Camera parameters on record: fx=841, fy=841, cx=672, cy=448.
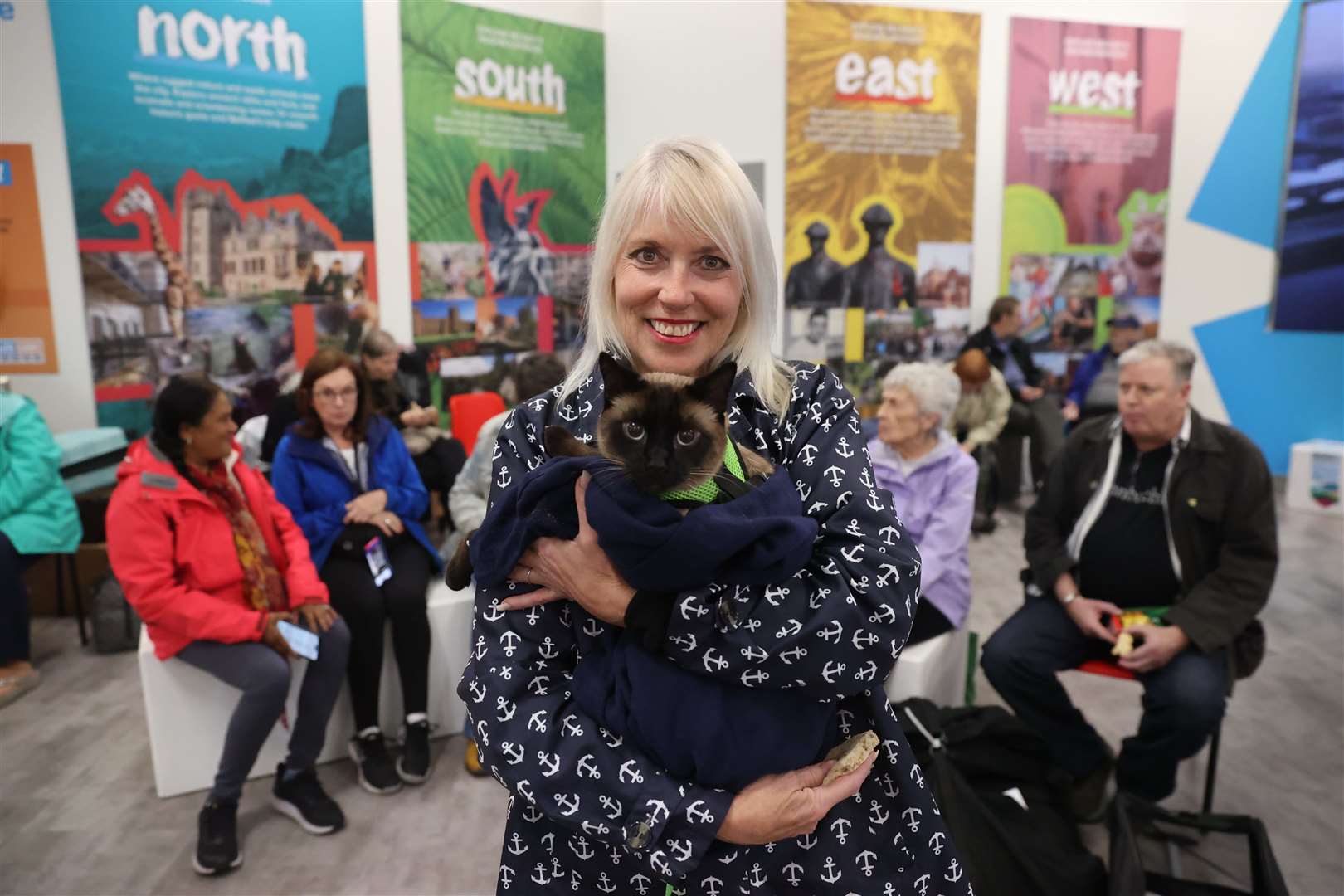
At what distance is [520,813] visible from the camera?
1.28 m

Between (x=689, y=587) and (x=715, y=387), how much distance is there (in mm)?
307

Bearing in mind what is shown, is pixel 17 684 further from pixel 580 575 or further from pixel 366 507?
pixel 580 575

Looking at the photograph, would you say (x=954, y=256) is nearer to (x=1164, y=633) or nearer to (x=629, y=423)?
(x=1164, y=633)

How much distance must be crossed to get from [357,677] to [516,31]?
4.85 m

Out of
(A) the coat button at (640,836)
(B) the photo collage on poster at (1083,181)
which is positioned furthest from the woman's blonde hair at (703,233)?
(B) the photo collage on poster at (1083,181)

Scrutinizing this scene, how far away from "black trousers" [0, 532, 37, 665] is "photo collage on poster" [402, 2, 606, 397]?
2.77 metres

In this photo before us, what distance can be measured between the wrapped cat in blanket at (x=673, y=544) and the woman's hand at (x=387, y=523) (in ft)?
8.27

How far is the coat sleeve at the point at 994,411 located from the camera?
625cm

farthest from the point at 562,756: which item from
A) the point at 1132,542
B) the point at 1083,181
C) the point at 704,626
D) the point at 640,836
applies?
the point at 1083,181

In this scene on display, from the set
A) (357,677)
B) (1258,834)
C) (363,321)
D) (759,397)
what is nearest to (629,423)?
(759,397)

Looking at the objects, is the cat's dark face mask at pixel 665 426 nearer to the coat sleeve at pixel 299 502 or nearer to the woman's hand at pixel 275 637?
the woman's hand at pixel 275 637

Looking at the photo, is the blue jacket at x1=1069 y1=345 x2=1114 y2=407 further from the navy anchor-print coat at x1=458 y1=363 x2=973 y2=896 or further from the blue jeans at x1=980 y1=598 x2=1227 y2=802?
the navy anchor-print coat at x1=458 y1=363 x2=973 y2=896

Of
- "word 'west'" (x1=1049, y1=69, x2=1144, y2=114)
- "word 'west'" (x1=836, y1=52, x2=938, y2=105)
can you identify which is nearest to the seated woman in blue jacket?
"word 'west'" (x1=836, y1=52, x2=938, y2=105)

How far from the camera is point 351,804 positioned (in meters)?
3.27
